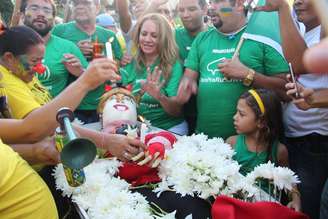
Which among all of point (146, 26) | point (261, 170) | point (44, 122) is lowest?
point (261, 170)

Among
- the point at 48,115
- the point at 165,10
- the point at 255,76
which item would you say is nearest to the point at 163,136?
the point at 255,76

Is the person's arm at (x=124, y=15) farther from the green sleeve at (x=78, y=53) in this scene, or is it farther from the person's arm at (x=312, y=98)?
the person's arm at (x=312, y=98)

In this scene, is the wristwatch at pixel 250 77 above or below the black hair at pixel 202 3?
below

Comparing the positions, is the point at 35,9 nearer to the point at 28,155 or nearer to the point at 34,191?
the point at 28,155

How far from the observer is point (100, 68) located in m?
2.13

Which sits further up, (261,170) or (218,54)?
(218,54)

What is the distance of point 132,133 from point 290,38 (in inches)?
46.8

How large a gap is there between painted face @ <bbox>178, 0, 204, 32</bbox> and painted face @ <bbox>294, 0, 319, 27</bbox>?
4.02ft

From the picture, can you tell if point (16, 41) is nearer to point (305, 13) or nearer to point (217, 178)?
point (217, 178)

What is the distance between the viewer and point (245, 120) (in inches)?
111

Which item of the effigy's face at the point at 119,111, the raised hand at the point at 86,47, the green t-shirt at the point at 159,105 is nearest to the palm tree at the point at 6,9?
the raised hand at the point at 86,47

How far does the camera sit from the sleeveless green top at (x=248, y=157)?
2.74m

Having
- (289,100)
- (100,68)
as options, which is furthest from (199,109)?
(100,68)

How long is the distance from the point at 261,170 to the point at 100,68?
3.47ft
